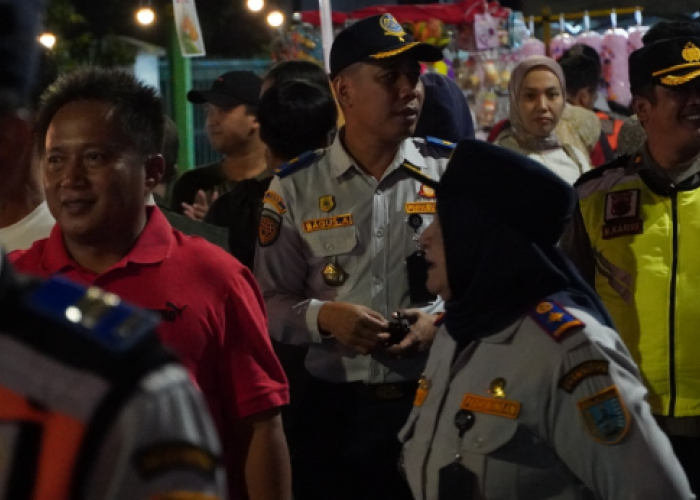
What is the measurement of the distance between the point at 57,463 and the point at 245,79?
5.73 meters

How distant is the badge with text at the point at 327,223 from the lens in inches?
160

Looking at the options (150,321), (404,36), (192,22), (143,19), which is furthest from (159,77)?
(150,321)

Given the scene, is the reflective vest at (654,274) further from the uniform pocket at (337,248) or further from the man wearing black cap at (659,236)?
the uniform pocket at (337,248)

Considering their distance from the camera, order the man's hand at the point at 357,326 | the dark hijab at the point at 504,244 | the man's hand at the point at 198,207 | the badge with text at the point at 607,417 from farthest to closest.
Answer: the man's hand at the point at 198,207 < the man's hand at the point at 357,326 < the dark hijab at the point at 504,244 < the badge with text at the point at 607,417

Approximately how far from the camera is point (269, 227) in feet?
13.7

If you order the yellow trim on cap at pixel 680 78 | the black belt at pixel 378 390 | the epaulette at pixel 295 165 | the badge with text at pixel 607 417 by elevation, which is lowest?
the black belt at pixel 378 390

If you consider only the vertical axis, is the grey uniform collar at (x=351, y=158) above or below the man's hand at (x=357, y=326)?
above

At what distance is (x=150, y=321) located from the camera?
1.28 meters

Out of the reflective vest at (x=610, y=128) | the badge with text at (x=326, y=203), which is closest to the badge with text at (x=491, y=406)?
the badge with text at (x=326, y=203)

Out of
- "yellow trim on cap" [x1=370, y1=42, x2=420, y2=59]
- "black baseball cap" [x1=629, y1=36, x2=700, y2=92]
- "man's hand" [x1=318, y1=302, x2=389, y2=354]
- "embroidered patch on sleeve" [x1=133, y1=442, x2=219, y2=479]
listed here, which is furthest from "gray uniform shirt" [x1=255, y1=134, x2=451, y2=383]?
"embroidered patch on sleeve" [x1=133, y1=442, x2=219, y2=479]

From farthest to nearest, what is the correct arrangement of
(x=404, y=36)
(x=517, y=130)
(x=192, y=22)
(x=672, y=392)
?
(x=192, y=22), (x=517, y=130), (x=404, y=36), (x=672, y=392)

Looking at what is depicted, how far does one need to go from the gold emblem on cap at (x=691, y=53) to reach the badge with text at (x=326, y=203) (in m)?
1.40

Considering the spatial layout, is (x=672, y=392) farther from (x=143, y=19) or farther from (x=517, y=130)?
(x=143, y=19)

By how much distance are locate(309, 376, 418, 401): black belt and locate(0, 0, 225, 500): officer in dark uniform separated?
2.70 meters
